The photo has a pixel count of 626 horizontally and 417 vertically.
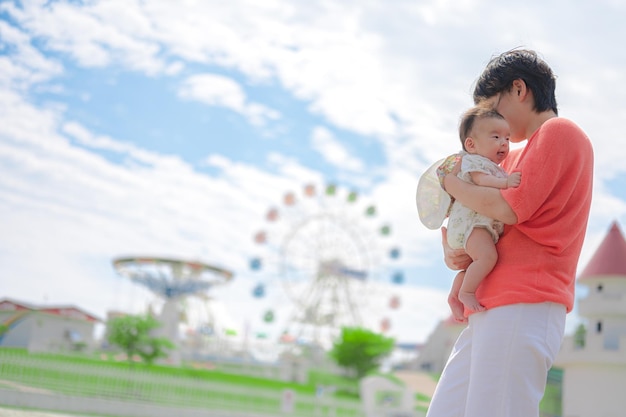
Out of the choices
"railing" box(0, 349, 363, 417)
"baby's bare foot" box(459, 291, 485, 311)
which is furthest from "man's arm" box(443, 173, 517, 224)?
"railing" box(0, 349, 363, 417)

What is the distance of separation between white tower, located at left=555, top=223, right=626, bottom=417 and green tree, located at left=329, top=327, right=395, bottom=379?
19.4 meters

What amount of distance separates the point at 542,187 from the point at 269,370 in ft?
114

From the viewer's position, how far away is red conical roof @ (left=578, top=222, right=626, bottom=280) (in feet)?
58.8

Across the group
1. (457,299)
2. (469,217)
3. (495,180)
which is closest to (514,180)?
(495,180)

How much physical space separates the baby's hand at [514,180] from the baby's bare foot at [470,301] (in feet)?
1.13

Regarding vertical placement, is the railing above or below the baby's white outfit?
below

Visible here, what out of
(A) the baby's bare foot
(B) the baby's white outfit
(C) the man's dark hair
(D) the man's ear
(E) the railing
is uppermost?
(C) the man's dark hair

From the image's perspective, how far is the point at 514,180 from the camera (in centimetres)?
219

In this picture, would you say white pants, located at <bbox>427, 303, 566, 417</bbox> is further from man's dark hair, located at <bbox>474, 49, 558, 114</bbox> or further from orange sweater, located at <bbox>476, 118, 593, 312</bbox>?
man's dark hair, located at <bbox>474, 49, 558, 114</bbox>

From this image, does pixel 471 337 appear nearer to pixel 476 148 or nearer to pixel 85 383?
pixel 476 148

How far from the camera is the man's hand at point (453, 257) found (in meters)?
2.36

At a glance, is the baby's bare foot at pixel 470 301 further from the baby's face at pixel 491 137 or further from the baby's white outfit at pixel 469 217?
the baby's face at pixel 491 137

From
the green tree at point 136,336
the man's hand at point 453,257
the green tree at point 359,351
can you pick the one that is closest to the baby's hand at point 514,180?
the man's hand at point 453,257

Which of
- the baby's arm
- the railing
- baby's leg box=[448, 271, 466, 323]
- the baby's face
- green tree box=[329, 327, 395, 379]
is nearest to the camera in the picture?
the baby's arm
